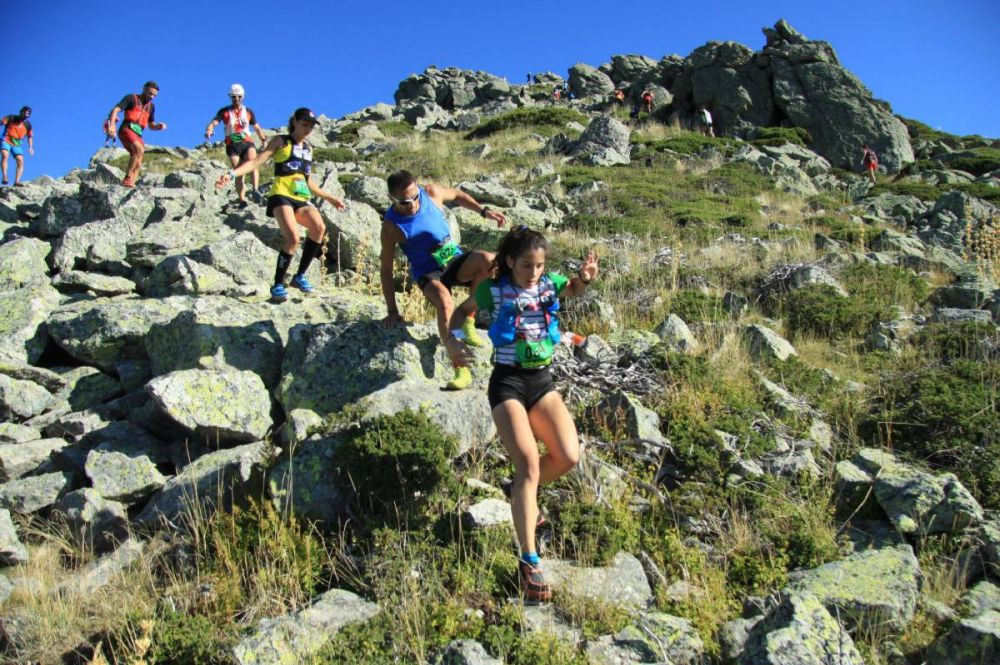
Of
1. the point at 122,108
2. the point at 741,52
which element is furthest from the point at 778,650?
the point at 741,52

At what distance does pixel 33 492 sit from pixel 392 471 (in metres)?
2.89

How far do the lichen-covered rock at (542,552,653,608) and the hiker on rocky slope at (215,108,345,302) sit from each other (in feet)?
13.4

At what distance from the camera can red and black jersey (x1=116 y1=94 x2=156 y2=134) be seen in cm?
1088

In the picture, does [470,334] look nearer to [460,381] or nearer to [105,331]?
[460,381]

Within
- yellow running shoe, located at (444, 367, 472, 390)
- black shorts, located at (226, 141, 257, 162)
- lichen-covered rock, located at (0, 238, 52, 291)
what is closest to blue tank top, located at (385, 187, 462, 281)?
yellow running shoe, located at (444, 367, 472, 390)

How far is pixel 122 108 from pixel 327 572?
10479mm

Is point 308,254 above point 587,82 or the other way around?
Result: the other way around

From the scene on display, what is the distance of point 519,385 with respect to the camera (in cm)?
371

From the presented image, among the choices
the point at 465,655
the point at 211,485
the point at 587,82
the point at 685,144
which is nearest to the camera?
the point at 465,655

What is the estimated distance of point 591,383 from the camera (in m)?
5.61

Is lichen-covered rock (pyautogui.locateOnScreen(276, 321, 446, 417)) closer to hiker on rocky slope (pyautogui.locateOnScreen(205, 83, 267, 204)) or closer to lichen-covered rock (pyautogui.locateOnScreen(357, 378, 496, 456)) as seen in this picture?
lichen-covered rock (pyautogui.locateOnScreen(357, 378, 496, 456))

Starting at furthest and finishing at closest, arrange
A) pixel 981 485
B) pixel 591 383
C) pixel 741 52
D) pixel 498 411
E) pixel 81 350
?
pixel 741 52 → pixel 81 350 → pixel 591 383 → pixel 981 485 → pixel 498 411

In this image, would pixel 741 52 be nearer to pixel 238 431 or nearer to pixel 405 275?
pixel 405 275

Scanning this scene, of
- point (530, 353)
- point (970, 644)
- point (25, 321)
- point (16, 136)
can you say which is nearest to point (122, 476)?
point (25, 321)
